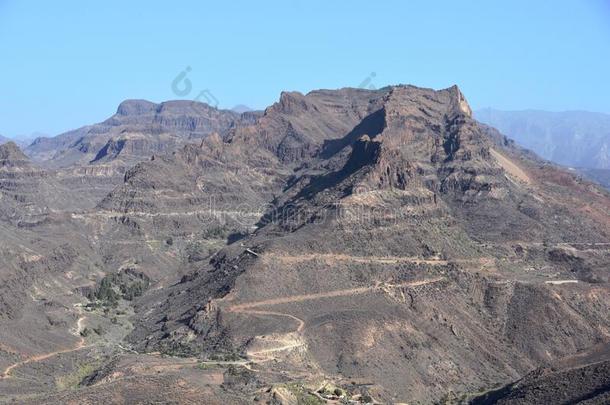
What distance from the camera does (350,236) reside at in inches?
5664

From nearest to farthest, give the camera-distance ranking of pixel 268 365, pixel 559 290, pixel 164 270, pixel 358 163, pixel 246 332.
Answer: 1. pixel 268 365
2. pixel 246 332
3. pixel 559 290
4. pixel 358 163
5. pixel 164 270

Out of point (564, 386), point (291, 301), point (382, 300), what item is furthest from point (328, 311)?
point (564, 386)

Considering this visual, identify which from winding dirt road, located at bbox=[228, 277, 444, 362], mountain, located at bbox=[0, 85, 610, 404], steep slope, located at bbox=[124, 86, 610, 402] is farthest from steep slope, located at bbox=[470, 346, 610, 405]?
winding dirt road, located at bbox=[228, 277, 444, 362]

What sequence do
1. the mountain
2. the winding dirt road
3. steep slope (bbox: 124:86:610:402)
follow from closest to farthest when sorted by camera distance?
the mountain → the winding dirt road → steep slope (bbox: 124:86:610:402)

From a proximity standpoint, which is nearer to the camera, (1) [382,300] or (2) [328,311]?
(2) [328,311]

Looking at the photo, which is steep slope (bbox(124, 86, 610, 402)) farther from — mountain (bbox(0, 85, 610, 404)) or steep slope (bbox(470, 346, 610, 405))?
steep slope (bbox(470, 346, 610, 405))

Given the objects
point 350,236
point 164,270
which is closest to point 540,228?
point 350,236

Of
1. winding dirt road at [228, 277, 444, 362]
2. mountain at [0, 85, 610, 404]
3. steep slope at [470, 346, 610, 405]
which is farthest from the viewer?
winding dirt road at [228, 277, 444, 362]

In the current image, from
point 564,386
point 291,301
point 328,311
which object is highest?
point 291,301

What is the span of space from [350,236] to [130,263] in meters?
61.1

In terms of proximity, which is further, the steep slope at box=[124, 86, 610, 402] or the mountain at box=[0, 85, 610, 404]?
the steep slope at box=[124, 86, 610, 402]

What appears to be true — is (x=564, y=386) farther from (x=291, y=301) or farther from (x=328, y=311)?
(x=291, y=301)

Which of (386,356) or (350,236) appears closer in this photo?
(386,356)

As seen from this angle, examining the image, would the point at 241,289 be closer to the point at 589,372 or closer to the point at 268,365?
the point at 268,365
